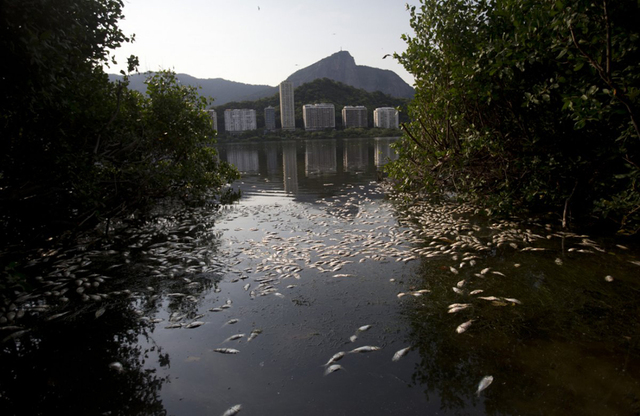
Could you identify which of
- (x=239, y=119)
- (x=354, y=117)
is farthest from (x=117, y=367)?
(x=354, y=117)

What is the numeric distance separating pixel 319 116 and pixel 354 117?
499 inches

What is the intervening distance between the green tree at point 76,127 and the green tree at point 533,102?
7.76 m

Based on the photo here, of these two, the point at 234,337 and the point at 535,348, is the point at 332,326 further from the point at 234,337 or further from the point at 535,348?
Result: the point at 535,348

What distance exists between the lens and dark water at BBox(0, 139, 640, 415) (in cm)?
392

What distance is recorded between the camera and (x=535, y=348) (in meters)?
4.56

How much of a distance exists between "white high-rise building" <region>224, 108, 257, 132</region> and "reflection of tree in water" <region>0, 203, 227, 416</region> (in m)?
120

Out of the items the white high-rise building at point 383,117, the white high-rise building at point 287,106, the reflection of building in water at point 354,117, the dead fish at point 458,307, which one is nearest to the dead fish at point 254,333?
the dead fish at point 458,307

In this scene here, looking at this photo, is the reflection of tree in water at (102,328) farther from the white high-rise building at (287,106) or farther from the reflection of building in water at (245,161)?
the white high-rise building at (287,106)

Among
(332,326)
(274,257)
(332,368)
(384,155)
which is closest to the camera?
(332,368)

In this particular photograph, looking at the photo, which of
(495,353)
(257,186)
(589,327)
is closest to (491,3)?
(589,327)

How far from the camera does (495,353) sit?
4500 mm

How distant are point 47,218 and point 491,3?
11.4m

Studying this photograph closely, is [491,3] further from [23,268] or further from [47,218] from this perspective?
[23,268]

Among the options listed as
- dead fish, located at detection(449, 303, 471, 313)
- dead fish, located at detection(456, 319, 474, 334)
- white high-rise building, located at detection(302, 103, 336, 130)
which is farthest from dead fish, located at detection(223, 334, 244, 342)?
white high-rise building, located at detection(302, 103, 336, 130)
